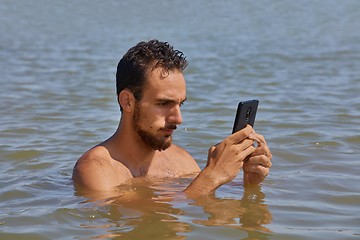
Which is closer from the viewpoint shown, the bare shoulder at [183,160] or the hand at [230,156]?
the hand at [230,156]

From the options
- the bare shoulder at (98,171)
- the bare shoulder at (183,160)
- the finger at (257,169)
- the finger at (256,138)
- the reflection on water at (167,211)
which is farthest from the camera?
the bare shoulder at (183,160)

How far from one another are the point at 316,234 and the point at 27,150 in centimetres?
360

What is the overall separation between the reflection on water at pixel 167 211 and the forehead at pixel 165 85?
0.68 metres

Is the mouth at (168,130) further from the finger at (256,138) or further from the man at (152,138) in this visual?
the finger at (256,138)

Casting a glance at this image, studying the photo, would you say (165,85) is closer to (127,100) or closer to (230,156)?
(127,100)

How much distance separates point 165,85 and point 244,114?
0.59m

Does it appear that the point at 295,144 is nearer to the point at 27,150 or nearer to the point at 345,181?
the point at 345,181

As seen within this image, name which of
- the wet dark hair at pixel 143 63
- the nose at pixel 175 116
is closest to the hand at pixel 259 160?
the nose at pixel 175 116

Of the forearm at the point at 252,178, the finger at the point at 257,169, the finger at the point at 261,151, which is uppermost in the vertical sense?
the finger at the point at 261,151

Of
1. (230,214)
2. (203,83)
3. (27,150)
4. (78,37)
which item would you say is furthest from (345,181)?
(78,37)

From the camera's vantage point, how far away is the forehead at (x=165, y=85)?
521 cm

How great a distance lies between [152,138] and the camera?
17.7ft

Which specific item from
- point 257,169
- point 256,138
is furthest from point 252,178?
point 256,138

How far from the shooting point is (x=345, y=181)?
621 centimetres
